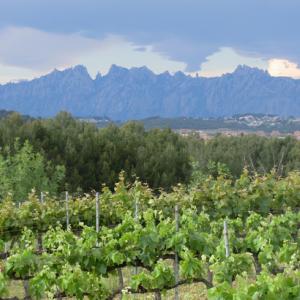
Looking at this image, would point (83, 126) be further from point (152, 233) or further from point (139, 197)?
point (152, 233)

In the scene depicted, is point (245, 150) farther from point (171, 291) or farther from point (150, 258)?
point (150, 258)

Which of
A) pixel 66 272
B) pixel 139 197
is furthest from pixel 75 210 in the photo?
pixel 66 272

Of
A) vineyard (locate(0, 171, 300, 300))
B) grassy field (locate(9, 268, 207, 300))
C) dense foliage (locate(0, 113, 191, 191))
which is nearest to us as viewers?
vineyard (locate(0, 171, 300, 300))

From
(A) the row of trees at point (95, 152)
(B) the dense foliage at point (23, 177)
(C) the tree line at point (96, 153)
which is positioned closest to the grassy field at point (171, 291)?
(B) the dense foliage at point (23, 177)

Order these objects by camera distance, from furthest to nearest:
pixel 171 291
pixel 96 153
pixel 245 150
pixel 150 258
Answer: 1. pixel 245 150
2. pixel 96 153
3. pixel 171 291
4. pixel 150 258

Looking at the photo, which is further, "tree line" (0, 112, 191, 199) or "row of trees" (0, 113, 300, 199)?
"tree line" (0, 112, 191, 199)

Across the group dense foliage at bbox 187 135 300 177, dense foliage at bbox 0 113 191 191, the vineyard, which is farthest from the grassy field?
dense foliage at bbox 187 135 300 177

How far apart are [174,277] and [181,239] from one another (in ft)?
2.10

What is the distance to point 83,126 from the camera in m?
46.2

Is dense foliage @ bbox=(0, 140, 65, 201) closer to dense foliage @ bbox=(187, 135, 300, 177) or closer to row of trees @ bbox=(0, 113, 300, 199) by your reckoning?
row of trees @ bbox=(0, 113, 300, 199)

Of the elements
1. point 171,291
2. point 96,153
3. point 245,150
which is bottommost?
point 245,150

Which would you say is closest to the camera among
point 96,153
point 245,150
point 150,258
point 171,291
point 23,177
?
point 150,258

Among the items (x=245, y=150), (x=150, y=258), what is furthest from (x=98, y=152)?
(x=150, y=258)

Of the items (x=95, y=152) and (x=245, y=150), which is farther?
(x=245, y=150)
